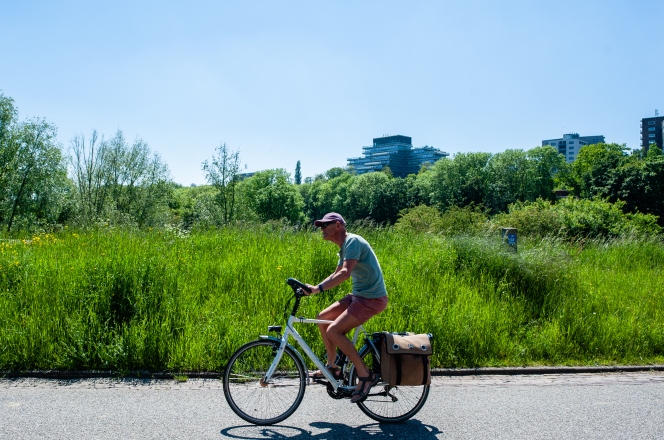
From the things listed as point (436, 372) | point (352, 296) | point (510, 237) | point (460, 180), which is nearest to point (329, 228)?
point (352, 296)

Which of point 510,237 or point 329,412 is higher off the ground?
point 510,237

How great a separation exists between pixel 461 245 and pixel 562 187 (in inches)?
2912

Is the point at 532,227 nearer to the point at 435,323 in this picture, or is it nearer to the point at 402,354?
the point at 435,323

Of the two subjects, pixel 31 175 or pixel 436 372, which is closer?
pixel 436 372

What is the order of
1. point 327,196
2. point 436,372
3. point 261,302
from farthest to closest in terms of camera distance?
point 327,196
point 261,302
point 436,372

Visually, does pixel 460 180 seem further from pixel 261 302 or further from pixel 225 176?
pixel 261 302

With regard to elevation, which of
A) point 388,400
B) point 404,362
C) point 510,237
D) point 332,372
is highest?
point 510,237

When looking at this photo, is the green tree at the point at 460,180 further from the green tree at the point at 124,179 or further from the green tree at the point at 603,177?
the green tree at the point at 124,179

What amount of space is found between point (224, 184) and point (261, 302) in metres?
50.4

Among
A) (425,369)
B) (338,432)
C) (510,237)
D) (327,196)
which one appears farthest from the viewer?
(327,196)

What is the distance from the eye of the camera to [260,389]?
5.05 metres

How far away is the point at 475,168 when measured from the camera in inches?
3519

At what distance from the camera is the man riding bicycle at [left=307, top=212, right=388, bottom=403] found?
4.84m

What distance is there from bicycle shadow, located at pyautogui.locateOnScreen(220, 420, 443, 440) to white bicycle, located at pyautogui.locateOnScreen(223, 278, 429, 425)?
0.34 ft
